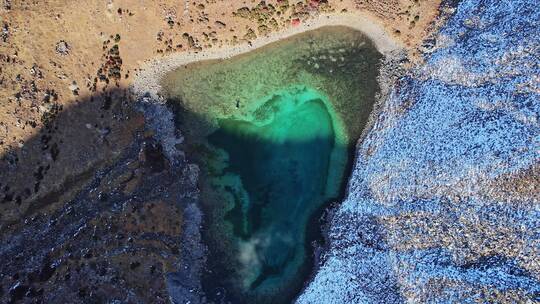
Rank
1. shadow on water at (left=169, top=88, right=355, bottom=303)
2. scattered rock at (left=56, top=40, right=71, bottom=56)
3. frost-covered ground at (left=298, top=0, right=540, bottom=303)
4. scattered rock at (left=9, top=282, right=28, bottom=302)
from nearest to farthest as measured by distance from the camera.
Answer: frost-covered ground at (left=298, top=0, right=540, bottom=303), scattered rock at (left=9, top=282, right=28, bottom=302), shadow on water at (left=169, top=88, right=355, bottom=303), scattered rock at (left=56, top=40, right=71, bottom=56)

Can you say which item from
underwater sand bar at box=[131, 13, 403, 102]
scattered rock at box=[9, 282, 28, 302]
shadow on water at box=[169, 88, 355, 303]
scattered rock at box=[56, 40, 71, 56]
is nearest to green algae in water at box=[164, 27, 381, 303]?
shadow on water at box=[169, 88, 355, 303]

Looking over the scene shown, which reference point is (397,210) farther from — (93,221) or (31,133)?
(31,133)

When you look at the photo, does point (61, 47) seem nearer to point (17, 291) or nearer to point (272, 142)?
point (272, 142)

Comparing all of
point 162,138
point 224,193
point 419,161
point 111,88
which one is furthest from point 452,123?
point 111,88

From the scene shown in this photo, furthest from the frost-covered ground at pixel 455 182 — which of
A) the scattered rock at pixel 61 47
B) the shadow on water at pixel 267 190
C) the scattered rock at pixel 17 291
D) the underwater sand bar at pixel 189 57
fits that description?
the scattered rock at pixel 61 47

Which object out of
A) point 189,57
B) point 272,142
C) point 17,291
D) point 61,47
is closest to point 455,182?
point 272,142

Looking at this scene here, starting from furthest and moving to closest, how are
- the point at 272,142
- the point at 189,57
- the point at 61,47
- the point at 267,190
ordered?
the point at 189,57 < the point at 272,142 < the point at 267,190 < the point at 61,47

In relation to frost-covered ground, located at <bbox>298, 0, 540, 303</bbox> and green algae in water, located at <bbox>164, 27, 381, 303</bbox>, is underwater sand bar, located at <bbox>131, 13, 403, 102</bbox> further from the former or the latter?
frost-covered ground, located at <bbox>298, 0, 540, 303</bbox>
